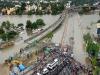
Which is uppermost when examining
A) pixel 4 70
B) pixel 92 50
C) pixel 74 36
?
pixel 92 50

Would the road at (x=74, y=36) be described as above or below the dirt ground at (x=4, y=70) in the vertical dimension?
above

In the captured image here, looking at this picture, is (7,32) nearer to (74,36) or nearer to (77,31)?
(74,36)

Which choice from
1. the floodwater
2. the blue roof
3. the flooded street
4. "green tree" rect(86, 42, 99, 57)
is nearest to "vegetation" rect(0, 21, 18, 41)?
the floodwater

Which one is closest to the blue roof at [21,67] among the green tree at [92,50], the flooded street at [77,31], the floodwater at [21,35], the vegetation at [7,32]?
the floodwater at [21,35]

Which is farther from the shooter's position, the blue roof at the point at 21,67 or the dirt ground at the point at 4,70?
the dirt ground at the point at 4,70

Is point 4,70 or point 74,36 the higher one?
point 74,36

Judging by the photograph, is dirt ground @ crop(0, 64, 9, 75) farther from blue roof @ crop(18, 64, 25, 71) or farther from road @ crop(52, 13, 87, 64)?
road @ crop(52, 13, 87, 64)

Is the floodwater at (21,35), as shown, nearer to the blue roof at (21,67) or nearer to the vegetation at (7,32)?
the vegetation at (7,32)

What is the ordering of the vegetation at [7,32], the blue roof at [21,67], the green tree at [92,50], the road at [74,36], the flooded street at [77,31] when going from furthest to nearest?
the vegetation at [7,32] → the flooded street at [77,31] → the road at [74,36] → the green tree at [92,50] → the blue roof at [21,67]

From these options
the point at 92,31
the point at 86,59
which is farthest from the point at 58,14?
the point at 86,59

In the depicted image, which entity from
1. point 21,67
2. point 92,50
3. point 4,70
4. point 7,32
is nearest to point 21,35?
point 7,32
